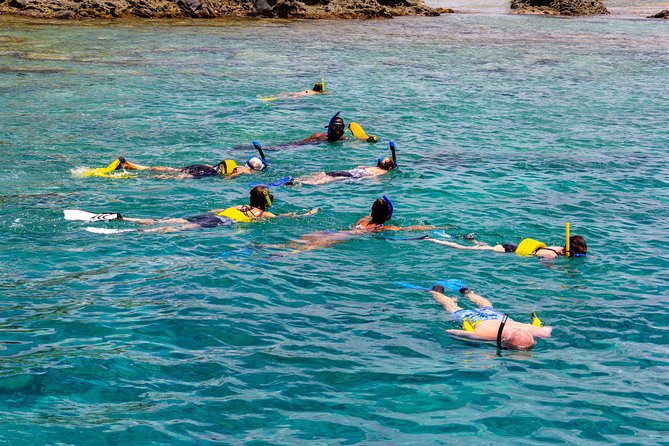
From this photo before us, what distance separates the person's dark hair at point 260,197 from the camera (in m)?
14.0

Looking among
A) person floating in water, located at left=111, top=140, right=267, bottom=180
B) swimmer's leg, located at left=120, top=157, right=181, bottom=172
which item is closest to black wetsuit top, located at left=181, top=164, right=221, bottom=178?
person floating in water, located at left=111, top=140, right=267, bottom=180

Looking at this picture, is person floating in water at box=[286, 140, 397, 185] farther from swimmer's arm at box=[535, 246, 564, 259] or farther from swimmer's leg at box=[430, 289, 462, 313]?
swimmer's leg at box=[430, 289, 462, 313]

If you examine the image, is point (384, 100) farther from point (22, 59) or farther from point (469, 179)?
point (22, 59)

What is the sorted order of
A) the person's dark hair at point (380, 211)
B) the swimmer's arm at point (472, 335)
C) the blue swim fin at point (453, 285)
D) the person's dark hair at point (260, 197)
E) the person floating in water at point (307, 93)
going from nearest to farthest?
1. the swimmer's arm at point (472, 335)
2. the blue swim fin at point (453, 285)
3. the person's dark hair at point (380, 211)
4. the person's dark hair at point (260, 197)
5. the person floating in water at point (307, 93)

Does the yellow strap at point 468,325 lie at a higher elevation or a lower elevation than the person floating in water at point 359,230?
lower

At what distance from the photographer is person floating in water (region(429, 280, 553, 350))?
30.9ft

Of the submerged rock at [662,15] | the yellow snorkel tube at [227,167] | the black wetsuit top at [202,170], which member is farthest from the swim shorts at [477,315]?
the submerged rock at [662,15]

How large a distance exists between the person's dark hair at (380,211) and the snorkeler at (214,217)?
1.90 metres

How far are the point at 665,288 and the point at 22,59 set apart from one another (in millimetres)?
27829

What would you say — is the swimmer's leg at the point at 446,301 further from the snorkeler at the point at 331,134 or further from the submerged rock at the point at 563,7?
the submerged rock at the point at 563,7

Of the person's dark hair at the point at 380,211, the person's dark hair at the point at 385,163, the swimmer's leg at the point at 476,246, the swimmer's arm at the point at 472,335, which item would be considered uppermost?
the person's dark hair at the point at 385,163

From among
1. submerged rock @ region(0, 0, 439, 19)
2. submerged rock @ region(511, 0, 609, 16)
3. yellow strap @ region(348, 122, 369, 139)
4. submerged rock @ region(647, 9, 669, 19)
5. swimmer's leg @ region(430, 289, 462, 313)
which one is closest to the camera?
swimmer's leg @ region(430, 289, 462, 313)

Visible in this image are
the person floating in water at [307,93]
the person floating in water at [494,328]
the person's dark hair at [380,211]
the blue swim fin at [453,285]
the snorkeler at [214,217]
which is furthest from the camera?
the person floating in water at [307,93]

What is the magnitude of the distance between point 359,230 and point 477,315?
4.00 meters
